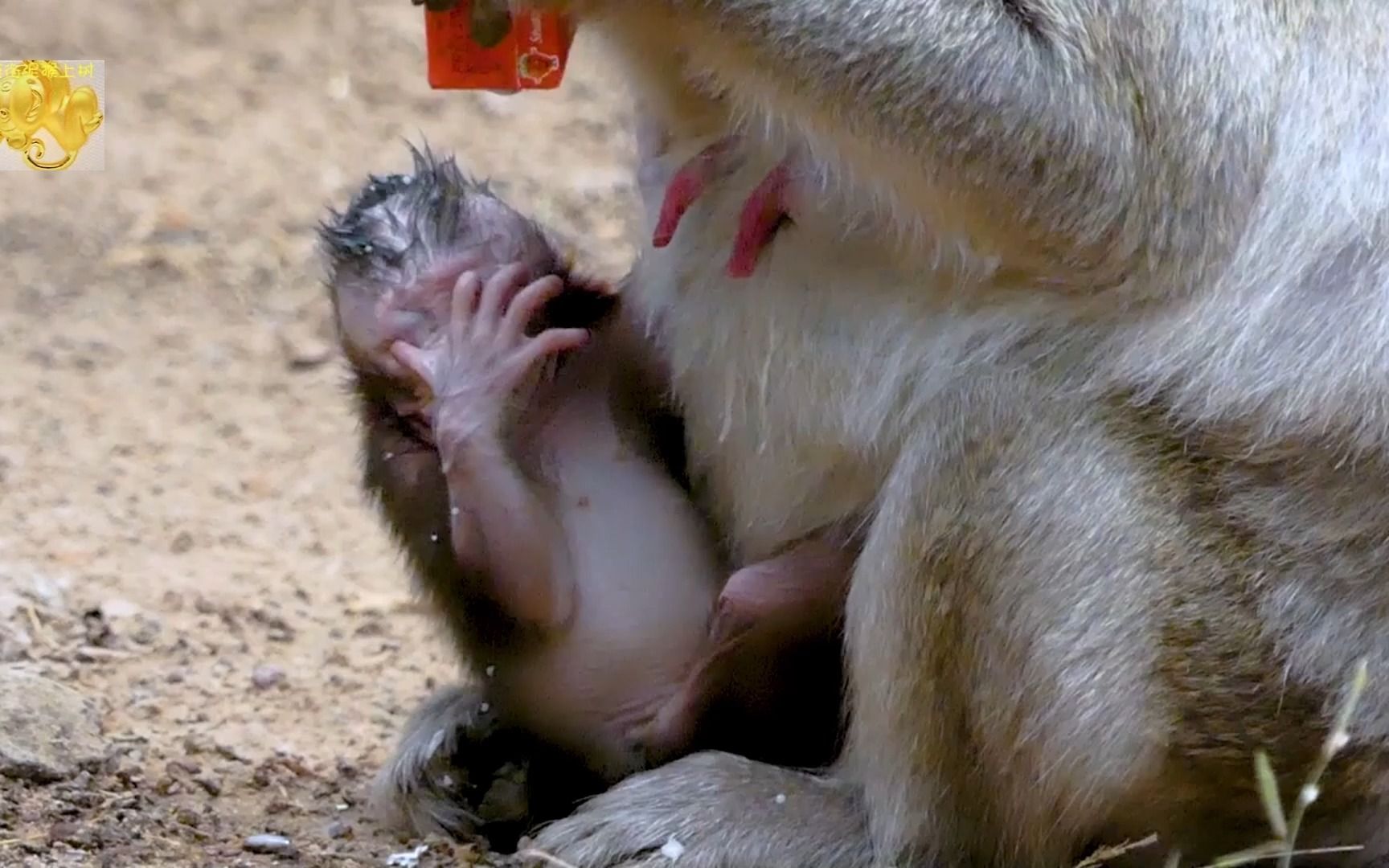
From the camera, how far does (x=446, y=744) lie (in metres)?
4.92

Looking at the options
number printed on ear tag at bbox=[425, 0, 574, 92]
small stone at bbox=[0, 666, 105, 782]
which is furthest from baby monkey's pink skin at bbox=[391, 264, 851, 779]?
small stone at bbox=[0, 666, 105, 782]

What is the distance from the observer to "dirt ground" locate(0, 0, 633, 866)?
194 inches

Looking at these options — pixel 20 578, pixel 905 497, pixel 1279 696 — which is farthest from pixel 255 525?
pixel 1279 696

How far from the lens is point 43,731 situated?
4703 mm

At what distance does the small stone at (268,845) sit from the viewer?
14.1 feet

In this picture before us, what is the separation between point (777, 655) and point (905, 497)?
2.63 feet

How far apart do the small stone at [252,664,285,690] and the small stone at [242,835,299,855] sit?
54.2 inches

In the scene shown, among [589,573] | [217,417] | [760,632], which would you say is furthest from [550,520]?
[217,417]

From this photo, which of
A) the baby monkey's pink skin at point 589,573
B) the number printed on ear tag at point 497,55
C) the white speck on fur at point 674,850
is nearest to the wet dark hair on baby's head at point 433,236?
the baby monkey's pink skin at point 589,573

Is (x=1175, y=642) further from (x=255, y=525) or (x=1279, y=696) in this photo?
(x=255, y=525)

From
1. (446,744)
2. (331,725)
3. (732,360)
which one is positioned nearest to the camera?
(732,360)
